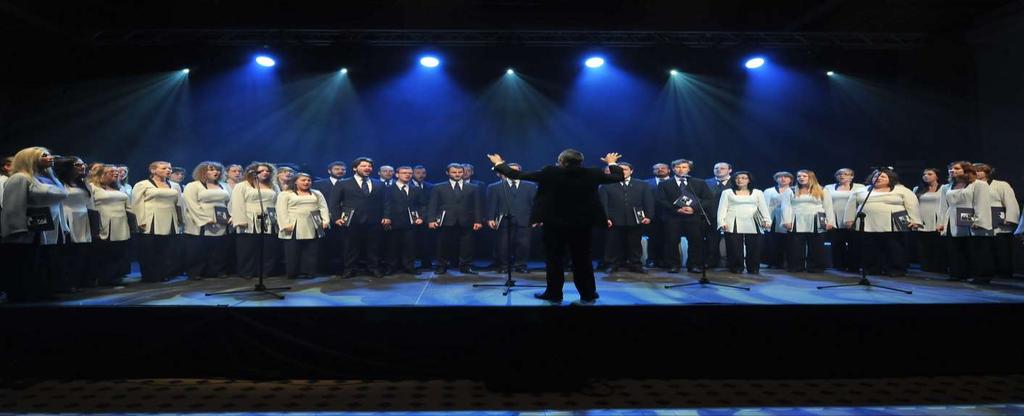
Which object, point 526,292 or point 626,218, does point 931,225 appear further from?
point 526,292

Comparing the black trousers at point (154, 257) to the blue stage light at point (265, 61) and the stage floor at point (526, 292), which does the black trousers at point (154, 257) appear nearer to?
the stage floor at point (526, 292)

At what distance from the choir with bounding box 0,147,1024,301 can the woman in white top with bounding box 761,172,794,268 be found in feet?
0.07

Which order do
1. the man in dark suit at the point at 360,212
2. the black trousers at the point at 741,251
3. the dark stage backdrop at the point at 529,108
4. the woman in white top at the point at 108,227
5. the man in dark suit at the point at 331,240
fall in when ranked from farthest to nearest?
the dark stage backdrop at the point at 529,108
the man in dark suit at the point at 331,240
the black trousers at the point at 741,251
the man in dark suit at the point at 360,212
the woman in white top at the point at 108,227

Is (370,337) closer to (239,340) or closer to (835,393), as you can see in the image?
(239,340)

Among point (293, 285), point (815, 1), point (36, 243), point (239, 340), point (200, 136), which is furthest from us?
point (200, 136)

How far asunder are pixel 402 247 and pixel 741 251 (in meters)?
5.13

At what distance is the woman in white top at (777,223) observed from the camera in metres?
7.98

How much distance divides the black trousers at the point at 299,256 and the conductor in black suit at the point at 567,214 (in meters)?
3.68

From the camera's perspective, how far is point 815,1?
8.32 metres

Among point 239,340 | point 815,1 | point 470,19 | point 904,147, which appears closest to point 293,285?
point 239,340

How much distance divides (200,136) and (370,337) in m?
7.80

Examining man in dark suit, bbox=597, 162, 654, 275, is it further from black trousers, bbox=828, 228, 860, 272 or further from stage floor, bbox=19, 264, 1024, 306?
black trousers, bbox=828, 228, 860, 272

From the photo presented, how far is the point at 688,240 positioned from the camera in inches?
308

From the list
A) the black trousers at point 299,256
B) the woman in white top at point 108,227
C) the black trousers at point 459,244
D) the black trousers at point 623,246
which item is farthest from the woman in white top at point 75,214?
the black trousers at point 623,246
